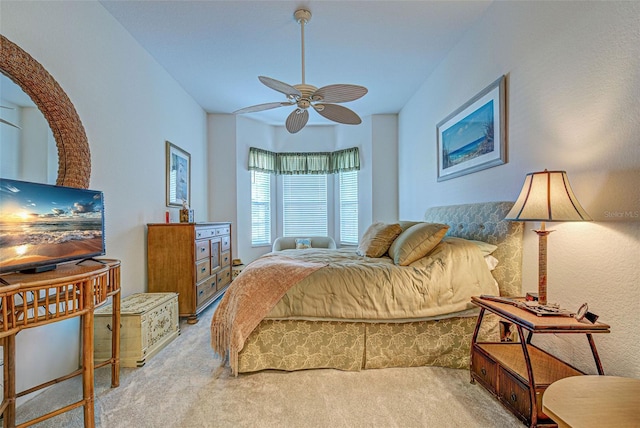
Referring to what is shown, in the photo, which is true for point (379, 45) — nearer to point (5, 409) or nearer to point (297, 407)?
point (297, 407)

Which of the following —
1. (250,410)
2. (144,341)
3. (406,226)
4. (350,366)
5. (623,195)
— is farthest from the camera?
(406,226)

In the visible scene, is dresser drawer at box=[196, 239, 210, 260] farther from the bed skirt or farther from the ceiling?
the ceiling

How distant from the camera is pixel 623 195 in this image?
1379 millimetres

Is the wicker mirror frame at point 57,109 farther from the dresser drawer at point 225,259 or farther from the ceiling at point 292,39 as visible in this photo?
the dresser drawer at point 225,259

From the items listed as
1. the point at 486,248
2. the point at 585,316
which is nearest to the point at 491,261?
the point at 486,248

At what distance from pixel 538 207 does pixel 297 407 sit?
1.73 meters

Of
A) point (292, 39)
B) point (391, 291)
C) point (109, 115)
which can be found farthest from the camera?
point (292, 39)

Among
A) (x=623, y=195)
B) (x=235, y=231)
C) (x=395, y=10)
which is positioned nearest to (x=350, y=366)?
(x=623, y=195)

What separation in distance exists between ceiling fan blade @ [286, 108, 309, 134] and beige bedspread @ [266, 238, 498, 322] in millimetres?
1540

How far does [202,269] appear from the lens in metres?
3.16

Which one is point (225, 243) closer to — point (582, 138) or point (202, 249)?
point (202, 249)

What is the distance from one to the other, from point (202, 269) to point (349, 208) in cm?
285

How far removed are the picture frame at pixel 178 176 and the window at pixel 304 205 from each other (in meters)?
1.85

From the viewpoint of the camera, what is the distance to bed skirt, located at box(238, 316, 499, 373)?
1996 millimetres
